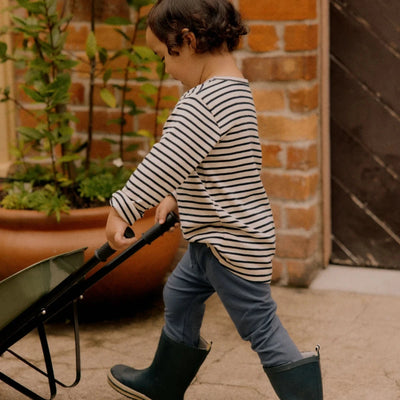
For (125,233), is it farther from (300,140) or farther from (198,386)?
(300,140)

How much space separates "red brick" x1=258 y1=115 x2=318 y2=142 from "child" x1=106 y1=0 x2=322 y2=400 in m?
1.17

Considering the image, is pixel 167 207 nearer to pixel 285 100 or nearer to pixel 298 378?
pixel 298 378

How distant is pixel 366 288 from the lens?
3.54 metres

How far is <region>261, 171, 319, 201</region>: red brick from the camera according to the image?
3.45 m

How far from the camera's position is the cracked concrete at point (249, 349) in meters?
2.63

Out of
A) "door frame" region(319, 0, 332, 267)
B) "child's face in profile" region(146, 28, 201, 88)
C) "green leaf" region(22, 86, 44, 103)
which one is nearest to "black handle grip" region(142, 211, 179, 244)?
"child's face in profile" region(146, 28, 201, 88)

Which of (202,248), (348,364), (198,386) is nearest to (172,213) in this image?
(202,248)

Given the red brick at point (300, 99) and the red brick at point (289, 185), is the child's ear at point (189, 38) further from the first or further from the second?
the red brick at point (289, 185)

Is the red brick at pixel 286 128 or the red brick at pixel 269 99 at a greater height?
the red brick at pixel 269 99

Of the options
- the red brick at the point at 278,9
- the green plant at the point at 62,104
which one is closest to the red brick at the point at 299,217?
the green plant at the point at 62,104

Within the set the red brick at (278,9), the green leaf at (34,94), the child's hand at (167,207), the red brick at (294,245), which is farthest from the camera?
the red brick at (294,245)

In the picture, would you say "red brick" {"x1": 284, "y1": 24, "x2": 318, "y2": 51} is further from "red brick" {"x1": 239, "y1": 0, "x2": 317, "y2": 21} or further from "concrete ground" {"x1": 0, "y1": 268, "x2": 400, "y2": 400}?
"concrete ground" {"x1": 0, "y1": 268, "x2": 400, "y2": 400}

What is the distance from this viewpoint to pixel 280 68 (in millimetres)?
3373

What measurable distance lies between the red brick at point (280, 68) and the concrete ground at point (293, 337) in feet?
3.00
